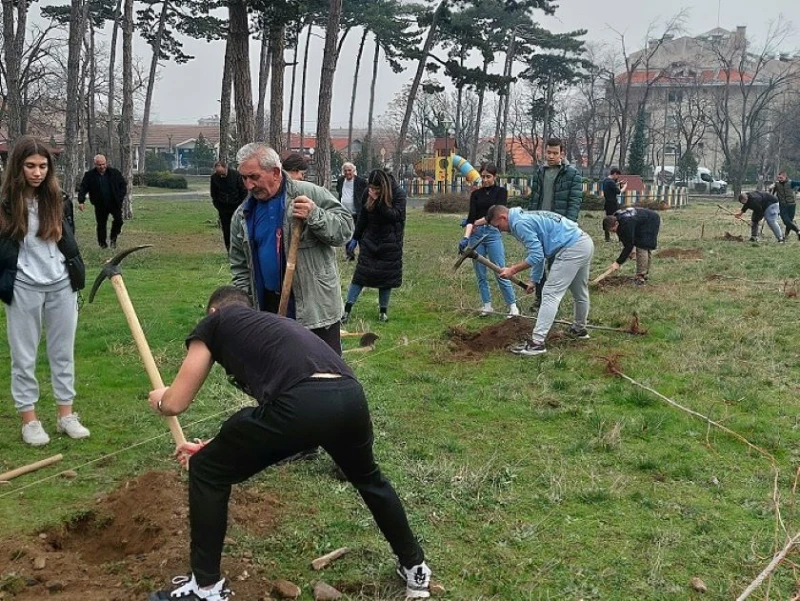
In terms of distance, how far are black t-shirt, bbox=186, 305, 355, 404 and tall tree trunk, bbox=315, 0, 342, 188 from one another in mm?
16908

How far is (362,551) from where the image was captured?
153 inches

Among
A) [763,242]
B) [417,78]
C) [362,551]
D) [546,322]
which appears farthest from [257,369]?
[417,78]

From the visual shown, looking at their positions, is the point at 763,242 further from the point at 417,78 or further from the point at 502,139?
the point at 502,139

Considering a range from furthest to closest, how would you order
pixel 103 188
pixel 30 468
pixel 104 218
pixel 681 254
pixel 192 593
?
1. pixel 681 254
2. pixel 104 218
3. pixel 103 188
4. pixel 30 468
5. pixel 192 593

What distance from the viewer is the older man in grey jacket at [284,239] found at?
4.28m

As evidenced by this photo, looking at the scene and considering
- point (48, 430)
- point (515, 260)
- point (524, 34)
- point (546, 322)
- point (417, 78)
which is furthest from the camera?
point (524, 34)

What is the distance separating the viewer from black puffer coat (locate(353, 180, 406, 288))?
8.80m

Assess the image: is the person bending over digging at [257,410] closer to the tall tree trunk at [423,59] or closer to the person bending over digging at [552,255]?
the person bending over digging at [552,255]

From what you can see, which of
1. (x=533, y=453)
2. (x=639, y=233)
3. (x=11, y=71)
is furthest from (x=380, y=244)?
(x=11, y=71)

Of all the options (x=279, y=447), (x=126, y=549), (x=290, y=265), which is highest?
(x=290, y=265)

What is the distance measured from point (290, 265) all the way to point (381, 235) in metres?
4.42

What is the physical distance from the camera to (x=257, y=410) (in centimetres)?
307

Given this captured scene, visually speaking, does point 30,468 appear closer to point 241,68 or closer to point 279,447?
point 279,447

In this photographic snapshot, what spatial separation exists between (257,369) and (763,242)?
17.4 m
